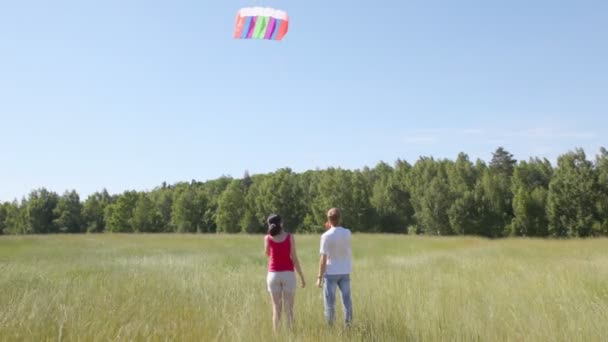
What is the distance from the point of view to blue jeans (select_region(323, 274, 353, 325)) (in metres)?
7.35

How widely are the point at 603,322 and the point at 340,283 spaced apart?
11.4 feet

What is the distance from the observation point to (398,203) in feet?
209

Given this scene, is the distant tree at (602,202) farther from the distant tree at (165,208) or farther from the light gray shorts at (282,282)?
the distant tree at (165,208)

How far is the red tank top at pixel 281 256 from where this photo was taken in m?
7.36

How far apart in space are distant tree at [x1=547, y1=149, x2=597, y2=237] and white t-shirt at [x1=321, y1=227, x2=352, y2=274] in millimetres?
46178

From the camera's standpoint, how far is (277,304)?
725 cm

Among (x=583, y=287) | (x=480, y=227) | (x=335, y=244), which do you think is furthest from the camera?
(x=480, y=227)

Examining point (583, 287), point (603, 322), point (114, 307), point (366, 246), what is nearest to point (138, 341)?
point (114, 307)

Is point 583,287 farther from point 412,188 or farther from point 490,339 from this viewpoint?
point 412,188

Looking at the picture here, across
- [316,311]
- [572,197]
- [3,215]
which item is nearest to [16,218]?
[3,215]

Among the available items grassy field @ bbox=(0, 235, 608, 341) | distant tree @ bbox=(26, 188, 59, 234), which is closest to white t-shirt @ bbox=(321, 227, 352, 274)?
grassy field @ bbox=(0, 235, 608, 341)

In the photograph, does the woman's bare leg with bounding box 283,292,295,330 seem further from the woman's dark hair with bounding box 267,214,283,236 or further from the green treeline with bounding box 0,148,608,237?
the green treeline with bounding box 0,148,608,237

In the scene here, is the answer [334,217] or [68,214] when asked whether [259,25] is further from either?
[68,214]

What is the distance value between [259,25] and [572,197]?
45.5m
